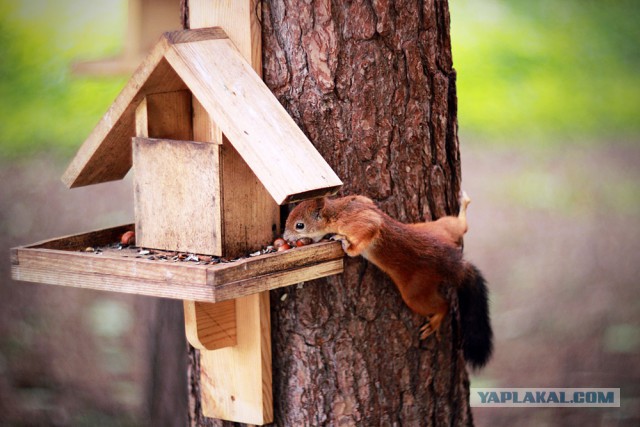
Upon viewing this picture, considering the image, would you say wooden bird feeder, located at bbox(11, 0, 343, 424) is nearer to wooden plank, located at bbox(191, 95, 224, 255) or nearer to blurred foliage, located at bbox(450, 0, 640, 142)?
wooden plank, located at bbox(191, 95, 224, 255)

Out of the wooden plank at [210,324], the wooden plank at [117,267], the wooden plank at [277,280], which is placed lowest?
the wooden plank at [210,324]

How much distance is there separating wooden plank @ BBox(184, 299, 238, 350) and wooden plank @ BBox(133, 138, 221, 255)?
149 mm

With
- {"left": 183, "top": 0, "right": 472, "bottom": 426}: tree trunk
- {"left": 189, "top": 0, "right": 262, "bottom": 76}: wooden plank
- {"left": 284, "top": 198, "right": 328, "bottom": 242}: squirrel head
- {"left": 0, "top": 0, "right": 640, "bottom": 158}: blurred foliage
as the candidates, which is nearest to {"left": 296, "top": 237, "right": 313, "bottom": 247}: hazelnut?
{"left": 284, "top": 198, "right": 328, "bottom": 242}: squirrel head

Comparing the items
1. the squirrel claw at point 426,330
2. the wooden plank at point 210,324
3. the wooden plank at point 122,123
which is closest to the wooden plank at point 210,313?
the wooden plank at point 210,324

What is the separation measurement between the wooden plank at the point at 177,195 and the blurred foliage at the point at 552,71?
2.57 metres

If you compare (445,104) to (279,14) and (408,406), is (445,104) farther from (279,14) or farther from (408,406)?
(408,406)

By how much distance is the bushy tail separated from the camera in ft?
8.46

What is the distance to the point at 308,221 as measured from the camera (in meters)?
2.25

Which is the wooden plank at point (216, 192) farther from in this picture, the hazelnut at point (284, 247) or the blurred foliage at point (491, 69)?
the blurred foliage at point (491, 69)

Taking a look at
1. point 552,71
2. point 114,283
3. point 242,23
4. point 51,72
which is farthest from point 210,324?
point 552,71

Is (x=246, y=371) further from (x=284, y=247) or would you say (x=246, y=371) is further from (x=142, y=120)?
(x=142, y=120)

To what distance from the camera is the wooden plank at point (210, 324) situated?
2264mm

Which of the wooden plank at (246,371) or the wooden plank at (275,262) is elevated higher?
the wooden plank at (275,262)

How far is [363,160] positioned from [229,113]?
0.40 metres
